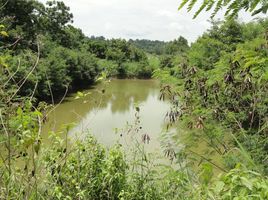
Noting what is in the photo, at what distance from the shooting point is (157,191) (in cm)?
314

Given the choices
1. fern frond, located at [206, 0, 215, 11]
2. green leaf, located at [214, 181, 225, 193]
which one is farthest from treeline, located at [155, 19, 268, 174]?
fern frond, located at [206, 0, 215, 11]

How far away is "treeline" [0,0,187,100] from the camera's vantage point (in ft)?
43.3

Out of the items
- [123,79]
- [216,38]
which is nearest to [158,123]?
[216,38]

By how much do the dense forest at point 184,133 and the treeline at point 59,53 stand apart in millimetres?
3006

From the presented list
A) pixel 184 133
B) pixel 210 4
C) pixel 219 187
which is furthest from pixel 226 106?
pixel 210 4

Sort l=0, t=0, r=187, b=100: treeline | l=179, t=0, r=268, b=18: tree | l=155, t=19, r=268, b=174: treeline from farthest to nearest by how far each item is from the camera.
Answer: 1. l=0, t=0, r=187, b=100: treeline
2. l=155, t=19, r=268, b=174: treeline
3. l=179, t=0, r=268, b=18: tree

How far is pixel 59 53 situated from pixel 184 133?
687 inches

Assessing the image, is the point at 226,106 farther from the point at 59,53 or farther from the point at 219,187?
the point at 59,53

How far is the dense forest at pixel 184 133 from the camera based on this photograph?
1.35m

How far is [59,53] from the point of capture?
21.9 m

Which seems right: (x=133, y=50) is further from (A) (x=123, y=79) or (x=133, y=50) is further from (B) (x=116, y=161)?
(B) (x=116, y=161)

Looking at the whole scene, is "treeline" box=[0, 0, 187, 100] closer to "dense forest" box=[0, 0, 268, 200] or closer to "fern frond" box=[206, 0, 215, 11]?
"dense forest" box=[0, 0, 268, 200]

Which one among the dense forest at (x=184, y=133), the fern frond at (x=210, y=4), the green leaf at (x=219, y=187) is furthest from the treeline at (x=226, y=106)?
the fern frond at (x=210, y=4)

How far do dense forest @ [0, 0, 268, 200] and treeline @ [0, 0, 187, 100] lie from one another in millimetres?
3006
